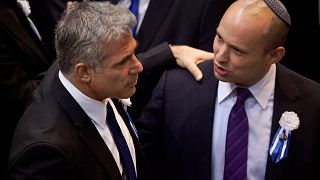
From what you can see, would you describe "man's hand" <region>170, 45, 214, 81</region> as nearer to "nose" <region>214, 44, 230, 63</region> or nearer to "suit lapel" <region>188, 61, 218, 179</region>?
"suit lapel" <region>188, 61, 218, 179</region>

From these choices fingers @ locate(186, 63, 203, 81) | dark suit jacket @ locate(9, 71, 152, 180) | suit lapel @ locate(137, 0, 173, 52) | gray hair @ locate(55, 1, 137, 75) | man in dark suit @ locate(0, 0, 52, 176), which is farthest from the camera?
suit lapel @ locate(137, 0, 173, 52)

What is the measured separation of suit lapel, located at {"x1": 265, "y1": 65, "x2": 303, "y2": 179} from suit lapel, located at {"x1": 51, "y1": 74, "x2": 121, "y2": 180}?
2.56 ft

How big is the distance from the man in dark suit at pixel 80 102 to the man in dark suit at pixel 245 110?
1.33ft

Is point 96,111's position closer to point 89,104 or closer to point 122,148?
point 89,104

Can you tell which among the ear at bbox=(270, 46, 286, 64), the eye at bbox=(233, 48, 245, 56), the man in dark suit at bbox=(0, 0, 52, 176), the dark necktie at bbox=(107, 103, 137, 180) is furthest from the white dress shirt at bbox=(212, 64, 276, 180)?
the man in dark suit at bbox=(0, 0, 52, 176)

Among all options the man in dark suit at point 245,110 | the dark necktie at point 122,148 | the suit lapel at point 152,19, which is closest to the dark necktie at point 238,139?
the man in dark suit at point 245,110

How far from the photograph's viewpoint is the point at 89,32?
6.30 ft

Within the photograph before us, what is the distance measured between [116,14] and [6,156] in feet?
4.43

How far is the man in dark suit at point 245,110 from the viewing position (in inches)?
86.6

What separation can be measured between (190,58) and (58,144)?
38.2 inches

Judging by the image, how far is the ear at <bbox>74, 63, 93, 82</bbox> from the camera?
198cm

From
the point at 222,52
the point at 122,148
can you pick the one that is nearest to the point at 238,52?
the point at 222,52

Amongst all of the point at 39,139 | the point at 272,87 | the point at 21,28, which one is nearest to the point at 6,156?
the point at 21,28

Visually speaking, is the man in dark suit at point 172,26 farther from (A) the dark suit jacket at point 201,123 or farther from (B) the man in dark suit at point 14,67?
(B) the man in dark suit at point 14,67
